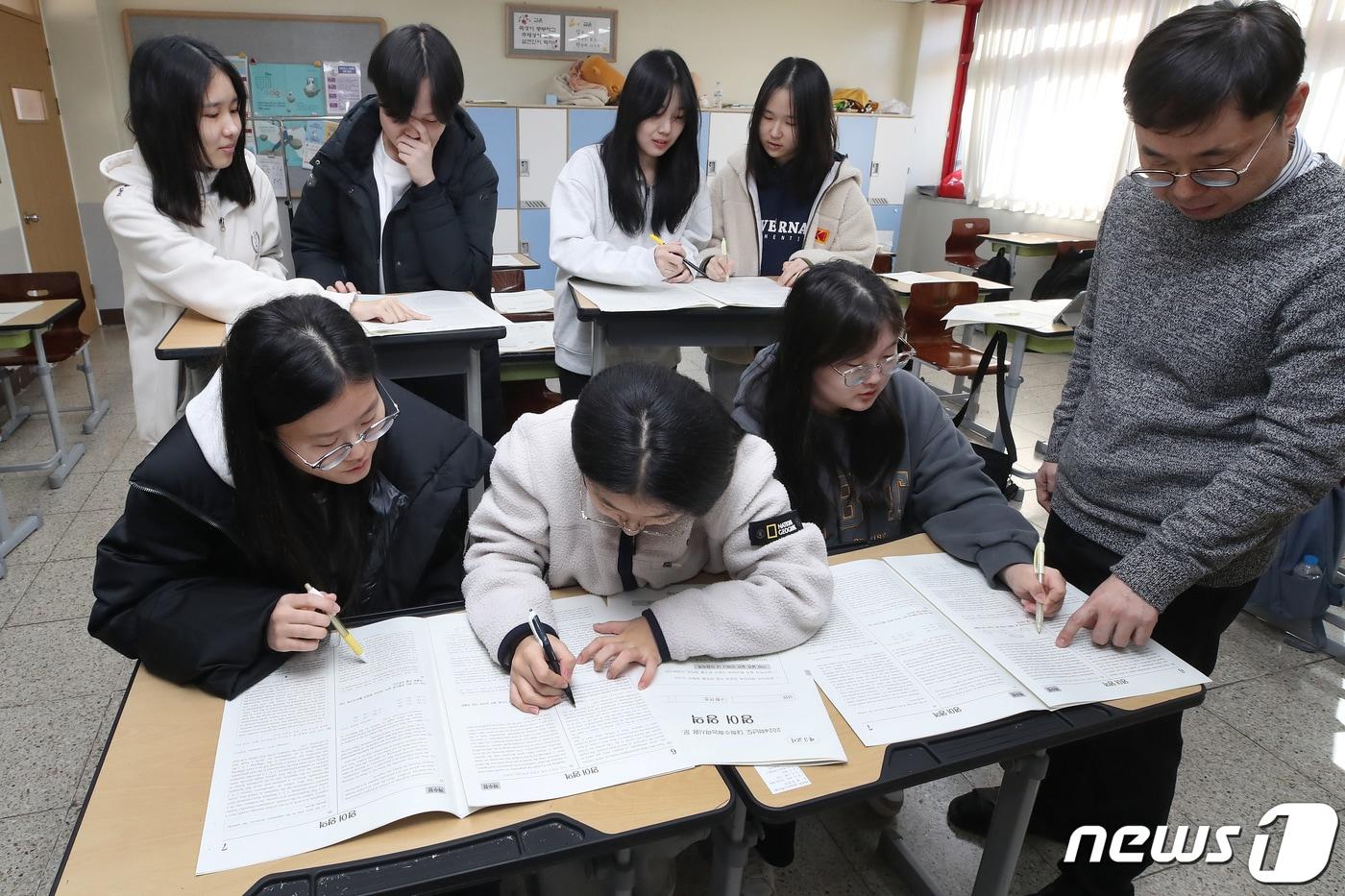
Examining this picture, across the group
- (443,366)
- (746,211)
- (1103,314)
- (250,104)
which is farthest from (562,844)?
(250,104)

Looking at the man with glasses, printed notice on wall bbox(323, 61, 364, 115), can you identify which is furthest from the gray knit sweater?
printed notice on wall bbox(323, 61, 364, 115)

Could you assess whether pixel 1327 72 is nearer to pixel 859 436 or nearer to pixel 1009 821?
pixel 859 436

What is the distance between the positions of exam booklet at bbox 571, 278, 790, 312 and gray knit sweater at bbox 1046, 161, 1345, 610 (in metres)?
1.06

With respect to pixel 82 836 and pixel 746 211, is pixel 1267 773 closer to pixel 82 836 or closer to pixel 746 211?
pixel 746 211

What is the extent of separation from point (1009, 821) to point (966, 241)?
552cm

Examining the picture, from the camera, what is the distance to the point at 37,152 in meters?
4.86

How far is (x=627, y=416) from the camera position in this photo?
964 mm

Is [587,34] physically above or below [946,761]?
above

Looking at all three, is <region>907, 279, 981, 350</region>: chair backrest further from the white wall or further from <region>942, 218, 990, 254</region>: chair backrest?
the white wall

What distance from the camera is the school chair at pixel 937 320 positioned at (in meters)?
3.68

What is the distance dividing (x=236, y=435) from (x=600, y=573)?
1.67 feet

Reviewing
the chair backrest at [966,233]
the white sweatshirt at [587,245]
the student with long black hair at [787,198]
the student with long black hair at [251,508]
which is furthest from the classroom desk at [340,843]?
the chair backrest at [966,233]

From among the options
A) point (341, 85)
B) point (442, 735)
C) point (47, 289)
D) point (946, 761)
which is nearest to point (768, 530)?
point (946, 761)

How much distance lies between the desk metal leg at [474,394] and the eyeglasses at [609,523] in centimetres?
100
